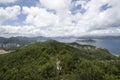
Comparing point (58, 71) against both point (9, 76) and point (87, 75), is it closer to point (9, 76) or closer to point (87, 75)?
point (9, 76)

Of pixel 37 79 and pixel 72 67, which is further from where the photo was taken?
pixel 72 67

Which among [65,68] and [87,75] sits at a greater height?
[87,75]

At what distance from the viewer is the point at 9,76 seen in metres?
168

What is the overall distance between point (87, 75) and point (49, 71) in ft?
242

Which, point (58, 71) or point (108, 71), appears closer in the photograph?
point (108, 71)

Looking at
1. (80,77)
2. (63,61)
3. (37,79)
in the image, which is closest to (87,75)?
(80,77)

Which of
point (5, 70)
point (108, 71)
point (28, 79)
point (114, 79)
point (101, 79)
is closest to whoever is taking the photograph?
point (114, 79)

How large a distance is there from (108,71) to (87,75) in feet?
129

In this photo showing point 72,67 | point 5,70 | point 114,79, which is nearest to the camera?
point 114,79

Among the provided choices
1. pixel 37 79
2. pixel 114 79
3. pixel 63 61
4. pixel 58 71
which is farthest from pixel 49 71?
pixel 114 79

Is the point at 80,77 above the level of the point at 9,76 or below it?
above

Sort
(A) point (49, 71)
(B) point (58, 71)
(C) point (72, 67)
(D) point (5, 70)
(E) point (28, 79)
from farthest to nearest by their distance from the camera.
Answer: (D) point (5, 70), (C) point (72, 67), (A) point (49, 71), (B) point (58, 71), (E) point (28, 79)

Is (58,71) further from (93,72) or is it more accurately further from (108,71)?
(93,72)

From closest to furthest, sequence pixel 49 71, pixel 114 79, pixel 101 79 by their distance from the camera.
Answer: pixel 114 79 < pixel 101 79 < pixel 49 71
